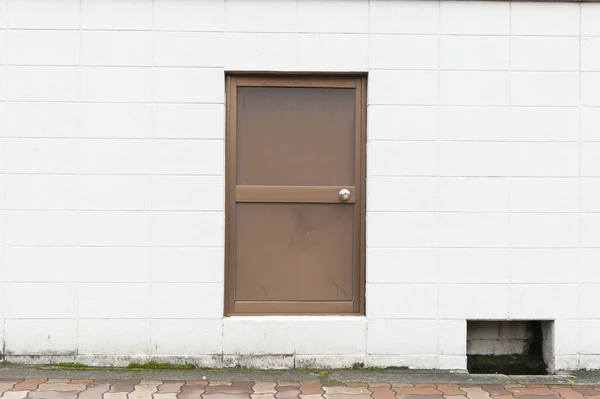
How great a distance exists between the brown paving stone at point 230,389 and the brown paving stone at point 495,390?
161 centimetres

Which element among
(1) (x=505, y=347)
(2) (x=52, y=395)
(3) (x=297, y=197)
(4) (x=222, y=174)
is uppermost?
(4) (x=222, y=174)

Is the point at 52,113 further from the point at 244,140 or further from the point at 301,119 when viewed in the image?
the point at 301,119

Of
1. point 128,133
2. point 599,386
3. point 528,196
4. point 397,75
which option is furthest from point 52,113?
point 599,386

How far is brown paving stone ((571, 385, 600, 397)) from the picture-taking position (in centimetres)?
434

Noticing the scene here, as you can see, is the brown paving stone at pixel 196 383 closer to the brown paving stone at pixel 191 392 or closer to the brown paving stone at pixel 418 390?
the brown paving stone at pixel 191 392

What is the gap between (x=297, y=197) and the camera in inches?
189

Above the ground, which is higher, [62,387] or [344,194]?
[344,194]

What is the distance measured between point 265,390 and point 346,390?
55cm

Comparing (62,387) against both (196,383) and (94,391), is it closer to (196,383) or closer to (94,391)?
(94,391)

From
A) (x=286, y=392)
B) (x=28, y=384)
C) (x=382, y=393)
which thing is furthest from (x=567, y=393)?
(x=28, y=384)

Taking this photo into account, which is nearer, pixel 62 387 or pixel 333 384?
pixel 62 387

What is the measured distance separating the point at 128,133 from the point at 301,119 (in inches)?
50.1

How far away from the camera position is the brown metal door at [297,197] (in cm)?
480

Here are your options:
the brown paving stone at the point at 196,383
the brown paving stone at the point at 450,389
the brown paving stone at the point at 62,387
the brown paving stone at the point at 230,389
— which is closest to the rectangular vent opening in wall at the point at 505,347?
the brown paving stone at the point at 450,389
